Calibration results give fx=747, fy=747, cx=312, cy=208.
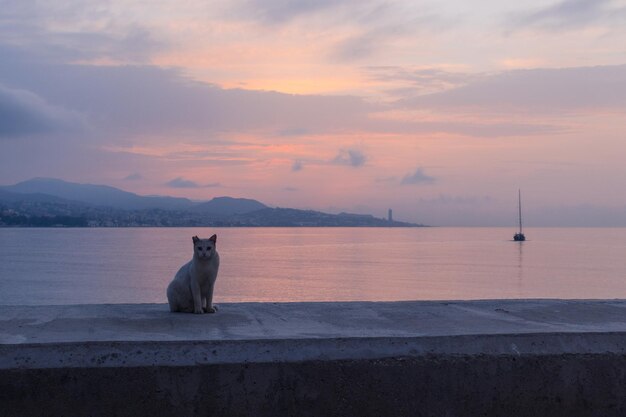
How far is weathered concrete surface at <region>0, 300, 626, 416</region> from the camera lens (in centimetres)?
470

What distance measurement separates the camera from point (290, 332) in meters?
5.41

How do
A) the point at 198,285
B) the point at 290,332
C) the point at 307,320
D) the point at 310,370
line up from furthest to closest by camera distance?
the point at 198,285
the point at 307,320
the point at 290,332
the point at 310,370

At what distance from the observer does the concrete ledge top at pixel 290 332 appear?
4.78 m

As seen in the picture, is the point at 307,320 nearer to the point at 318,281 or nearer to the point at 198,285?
the point at 198,285

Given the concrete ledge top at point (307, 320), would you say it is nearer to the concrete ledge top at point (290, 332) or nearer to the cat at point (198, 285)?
the concrete ledge top at point (290, 332)

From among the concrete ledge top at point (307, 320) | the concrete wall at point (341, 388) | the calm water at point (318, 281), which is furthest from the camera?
the calm water at point (318, 281)

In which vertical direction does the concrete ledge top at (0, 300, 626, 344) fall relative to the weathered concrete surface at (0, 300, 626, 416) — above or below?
above

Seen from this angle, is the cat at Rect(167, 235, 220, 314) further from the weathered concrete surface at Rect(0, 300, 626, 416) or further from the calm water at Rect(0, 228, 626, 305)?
the calm water at Rect(0, 228, 626, 305)

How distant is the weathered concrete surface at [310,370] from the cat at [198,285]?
1.03 m

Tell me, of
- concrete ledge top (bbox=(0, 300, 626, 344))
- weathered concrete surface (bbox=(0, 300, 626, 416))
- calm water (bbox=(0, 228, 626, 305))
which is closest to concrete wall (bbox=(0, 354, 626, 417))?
weathered concrete surface (bbox=(0, 300, 626, 416))

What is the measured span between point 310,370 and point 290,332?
56cm

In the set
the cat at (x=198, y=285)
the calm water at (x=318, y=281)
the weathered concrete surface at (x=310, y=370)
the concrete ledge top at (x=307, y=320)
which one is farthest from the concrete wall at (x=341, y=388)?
the calm water at (x=318, y=281)

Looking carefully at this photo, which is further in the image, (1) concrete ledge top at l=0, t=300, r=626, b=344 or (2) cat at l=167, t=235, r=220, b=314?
(2) cat at l=167, t=235, r=220, b=314

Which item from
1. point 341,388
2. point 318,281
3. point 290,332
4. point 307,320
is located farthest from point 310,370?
point 318,281
